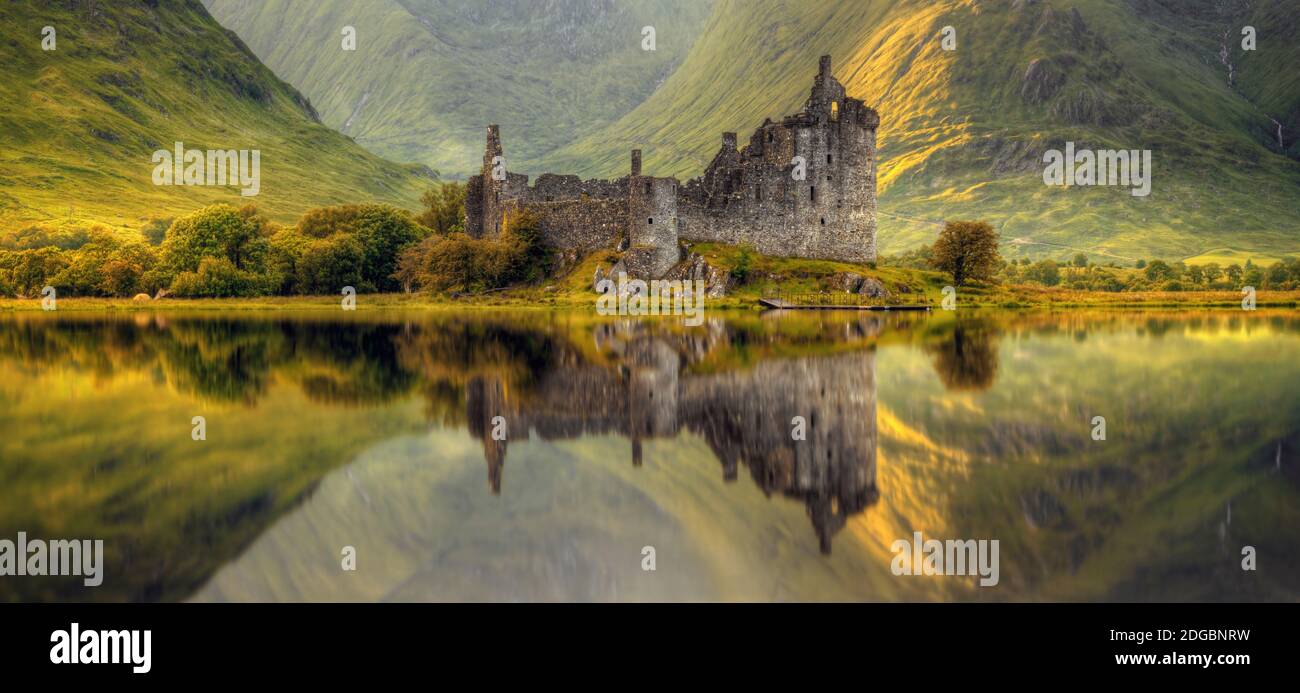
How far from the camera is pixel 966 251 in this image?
67375 mm

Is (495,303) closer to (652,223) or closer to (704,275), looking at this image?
(652,223)

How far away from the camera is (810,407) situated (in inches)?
735

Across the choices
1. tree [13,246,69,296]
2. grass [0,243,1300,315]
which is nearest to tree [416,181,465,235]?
grass [0,243,1300,315]

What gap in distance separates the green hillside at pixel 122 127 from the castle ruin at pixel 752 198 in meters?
74.2

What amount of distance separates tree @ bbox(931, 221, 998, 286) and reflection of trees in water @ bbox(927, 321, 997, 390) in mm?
28705

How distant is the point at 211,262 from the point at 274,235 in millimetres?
7550

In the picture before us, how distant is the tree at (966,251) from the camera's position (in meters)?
67.1

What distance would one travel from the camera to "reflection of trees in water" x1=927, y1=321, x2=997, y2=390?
72.8 feet

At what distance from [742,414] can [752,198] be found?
148ft

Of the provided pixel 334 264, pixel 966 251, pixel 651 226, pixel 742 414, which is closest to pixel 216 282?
pixel 334 264

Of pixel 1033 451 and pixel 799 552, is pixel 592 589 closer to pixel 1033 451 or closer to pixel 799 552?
pixel 799 552

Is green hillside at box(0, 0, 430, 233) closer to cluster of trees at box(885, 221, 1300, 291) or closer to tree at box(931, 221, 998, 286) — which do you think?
tree at box(931, 221, 998, 286)
